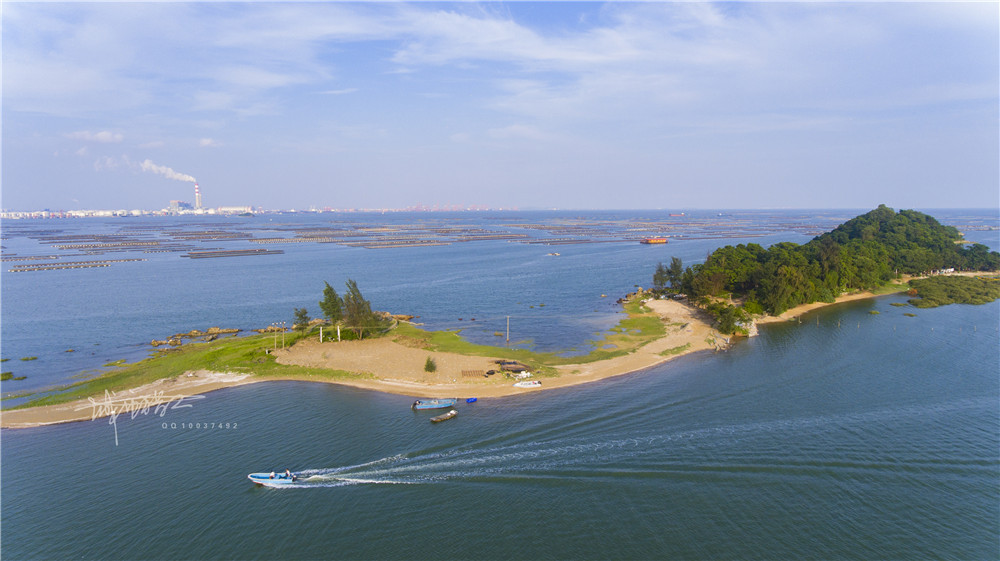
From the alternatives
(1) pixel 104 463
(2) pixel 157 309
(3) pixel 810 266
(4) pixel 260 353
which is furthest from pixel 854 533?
(2) pixel 157 309

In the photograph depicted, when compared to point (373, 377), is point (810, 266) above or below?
above

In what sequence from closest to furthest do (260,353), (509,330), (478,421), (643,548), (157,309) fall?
1. (643,548)
2. (478,421)
3. (260,353)
4. (509,330)
5. (157,309)

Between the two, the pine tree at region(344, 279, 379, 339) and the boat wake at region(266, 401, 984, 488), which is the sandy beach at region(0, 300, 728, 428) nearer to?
the pine tree at region(344, 279, 379, 339)

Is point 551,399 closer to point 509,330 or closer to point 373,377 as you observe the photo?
point 373,377

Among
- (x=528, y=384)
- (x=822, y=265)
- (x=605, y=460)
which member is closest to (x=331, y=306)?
(x=528, y=384)

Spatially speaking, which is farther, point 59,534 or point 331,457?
point 331,457

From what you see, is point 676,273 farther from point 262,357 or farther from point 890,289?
point 262,357

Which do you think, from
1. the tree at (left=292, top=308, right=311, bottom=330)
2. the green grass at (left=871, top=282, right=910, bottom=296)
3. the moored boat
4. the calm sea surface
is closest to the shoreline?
the moored boat
